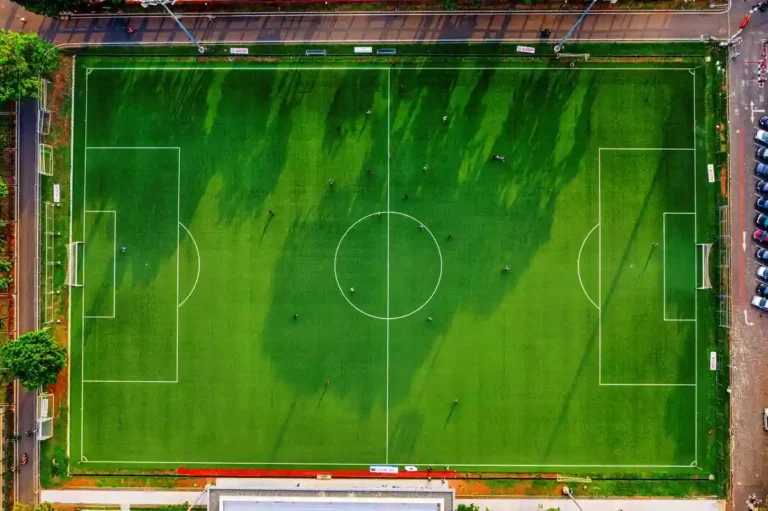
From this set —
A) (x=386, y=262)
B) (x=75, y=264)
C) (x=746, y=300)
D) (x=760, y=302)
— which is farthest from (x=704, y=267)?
(x=75, y=264)

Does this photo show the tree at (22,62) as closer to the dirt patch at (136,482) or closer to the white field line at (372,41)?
the white field line at (372,41)

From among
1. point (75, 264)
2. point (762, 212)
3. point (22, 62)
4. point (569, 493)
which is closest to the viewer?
point (22, 62)

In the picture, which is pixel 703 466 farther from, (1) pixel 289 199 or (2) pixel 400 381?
(1) pixel 289 199

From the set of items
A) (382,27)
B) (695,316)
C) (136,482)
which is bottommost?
(136,482)

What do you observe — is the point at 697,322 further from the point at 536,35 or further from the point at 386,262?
the point at 536,35

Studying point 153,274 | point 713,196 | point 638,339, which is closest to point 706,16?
point 713,196

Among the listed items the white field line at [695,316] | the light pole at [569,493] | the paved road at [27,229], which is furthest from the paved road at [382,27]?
the light pole at [569,493]
